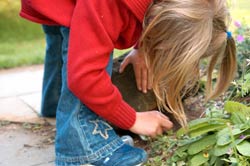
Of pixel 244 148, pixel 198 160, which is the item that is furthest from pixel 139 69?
pixel 244 148

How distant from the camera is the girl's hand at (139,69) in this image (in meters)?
2.05

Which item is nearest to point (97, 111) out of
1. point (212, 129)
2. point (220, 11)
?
point (212, 129)

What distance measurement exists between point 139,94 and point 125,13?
0.52 m

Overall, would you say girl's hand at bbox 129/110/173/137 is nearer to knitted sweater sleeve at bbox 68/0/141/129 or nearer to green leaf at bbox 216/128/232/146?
knitted sweater sleeve at bbox 68/0/141/129

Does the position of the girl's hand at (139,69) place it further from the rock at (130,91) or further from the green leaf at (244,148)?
the green leaf at (244,148)

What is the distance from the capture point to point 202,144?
1.72 m

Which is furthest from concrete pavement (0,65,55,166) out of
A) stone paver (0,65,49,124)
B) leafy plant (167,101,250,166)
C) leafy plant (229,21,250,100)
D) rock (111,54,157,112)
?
leafy plant (229,21,250,100)

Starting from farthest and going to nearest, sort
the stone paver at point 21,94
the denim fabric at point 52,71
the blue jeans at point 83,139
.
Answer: the stone paver at point 21,94 → the denim fabric at point 52,71 → the blue jeans at point 83,139

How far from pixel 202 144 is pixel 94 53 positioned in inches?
19.5

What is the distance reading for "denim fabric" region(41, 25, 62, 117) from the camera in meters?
2.41

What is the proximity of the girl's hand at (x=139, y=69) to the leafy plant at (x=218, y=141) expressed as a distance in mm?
346

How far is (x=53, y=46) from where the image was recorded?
243 cm

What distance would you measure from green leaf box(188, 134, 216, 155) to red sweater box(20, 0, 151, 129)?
0.81 feet

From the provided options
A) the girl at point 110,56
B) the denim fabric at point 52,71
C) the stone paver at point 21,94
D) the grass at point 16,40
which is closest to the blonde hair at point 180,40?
the girl at point 110,56
